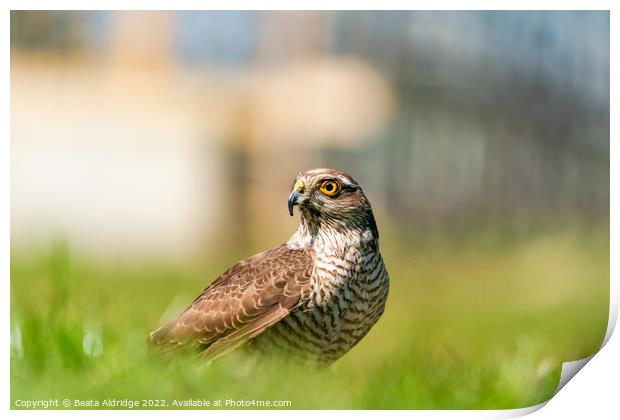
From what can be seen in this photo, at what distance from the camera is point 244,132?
3.42 metres

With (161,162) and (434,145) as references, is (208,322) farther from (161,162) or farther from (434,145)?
(434,145)

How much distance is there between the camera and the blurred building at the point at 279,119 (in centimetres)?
336

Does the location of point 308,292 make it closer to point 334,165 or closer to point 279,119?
point 334,165

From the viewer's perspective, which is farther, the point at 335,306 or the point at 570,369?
the point at 570,369

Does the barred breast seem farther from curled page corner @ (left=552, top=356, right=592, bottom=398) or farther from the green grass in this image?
curled page corner @ (left=552, top=356, right=592, bottom=398)

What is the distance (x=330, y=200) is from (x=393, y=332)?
2.08 feet

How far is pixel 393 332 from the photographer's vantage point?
3.61 metres

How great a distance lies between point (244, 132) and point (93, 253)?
77 centimetres

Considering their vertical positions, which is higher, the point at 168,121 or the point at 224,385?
the point at 168,121

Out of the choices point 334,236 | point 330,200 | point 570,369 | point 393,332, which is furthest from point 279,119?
point 570,369

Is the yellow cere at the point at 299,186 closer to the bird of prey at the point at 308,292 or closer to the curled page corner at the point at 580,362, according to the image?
the bird of prey at the point at 308,292

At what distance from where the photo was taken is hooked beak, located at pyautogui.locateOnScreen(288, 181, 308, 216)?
3355 millimetres

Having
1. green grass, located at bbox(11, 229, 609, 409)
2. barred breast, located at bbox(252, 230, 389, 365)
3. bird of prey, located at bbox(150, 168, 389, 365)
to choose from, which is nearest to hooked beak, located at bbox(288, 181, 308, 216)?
bird of prey, located at bbox(150, 168, 389, 365)

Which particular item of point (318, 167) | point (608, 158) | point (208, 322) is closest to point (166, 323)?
point (208, 322)
